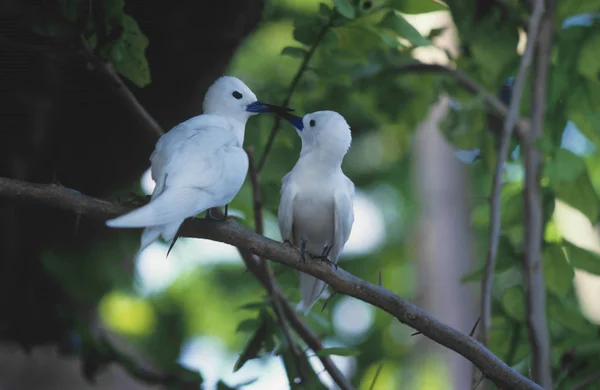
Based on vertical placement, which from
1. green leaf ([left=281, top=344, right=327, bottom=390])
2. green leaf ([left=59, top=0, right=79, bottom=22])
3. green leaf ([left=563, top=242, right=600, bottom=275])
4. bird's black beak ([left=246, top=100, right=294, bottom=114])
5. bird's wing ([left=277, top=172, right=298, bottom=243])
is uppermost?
green leaf ([left=59, top=0, right=79, bottom=22])

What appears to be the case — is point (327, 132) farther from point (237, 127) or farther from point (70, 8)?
point (70, 8)

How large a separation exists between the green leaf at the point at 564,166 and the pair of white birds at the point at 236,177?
3.32 ft

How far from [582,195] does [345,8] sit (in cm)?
155

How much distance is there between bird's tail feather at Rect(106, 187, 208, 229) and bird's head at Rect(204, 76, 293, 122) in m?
0.42

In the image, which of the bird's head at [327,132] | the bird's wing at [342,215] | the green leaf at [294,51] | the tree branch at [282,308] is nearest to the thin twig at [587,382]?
the tree branch at [282,308]

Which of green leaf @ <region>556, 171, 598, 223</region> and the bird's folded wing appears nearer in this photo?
the bird's folded wing

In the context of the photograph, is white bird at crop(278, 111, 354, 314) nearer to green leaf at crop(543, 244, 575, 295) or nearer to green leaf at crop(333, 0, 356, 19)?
green leaf at crop(333, 0, 356, 19)

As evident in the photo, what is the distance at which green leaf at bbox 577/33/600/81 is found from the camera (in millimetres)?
3367

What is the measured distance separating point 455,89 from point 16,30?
2383mm

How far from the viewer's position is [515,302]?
3.37m

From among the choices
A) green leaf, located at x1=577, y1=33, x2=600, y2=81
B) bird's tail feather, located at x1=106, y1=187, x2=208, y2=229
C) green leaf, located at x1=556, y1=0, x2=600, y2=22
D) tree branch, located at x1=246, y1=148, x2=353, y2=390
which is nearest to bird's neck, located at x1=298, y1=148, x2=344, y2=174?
tree branch, located at x1=246, y1=148, x2=353, y2=390

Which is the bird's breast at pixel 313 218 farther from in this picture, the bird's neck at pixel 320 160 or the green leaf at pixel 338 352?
the green leaf at pixel 338 352

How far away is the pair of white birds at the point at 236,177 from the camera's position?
1.89 meters

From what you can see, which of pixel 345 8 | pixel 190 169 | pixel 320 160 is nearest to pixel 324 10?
pixel 345 8
